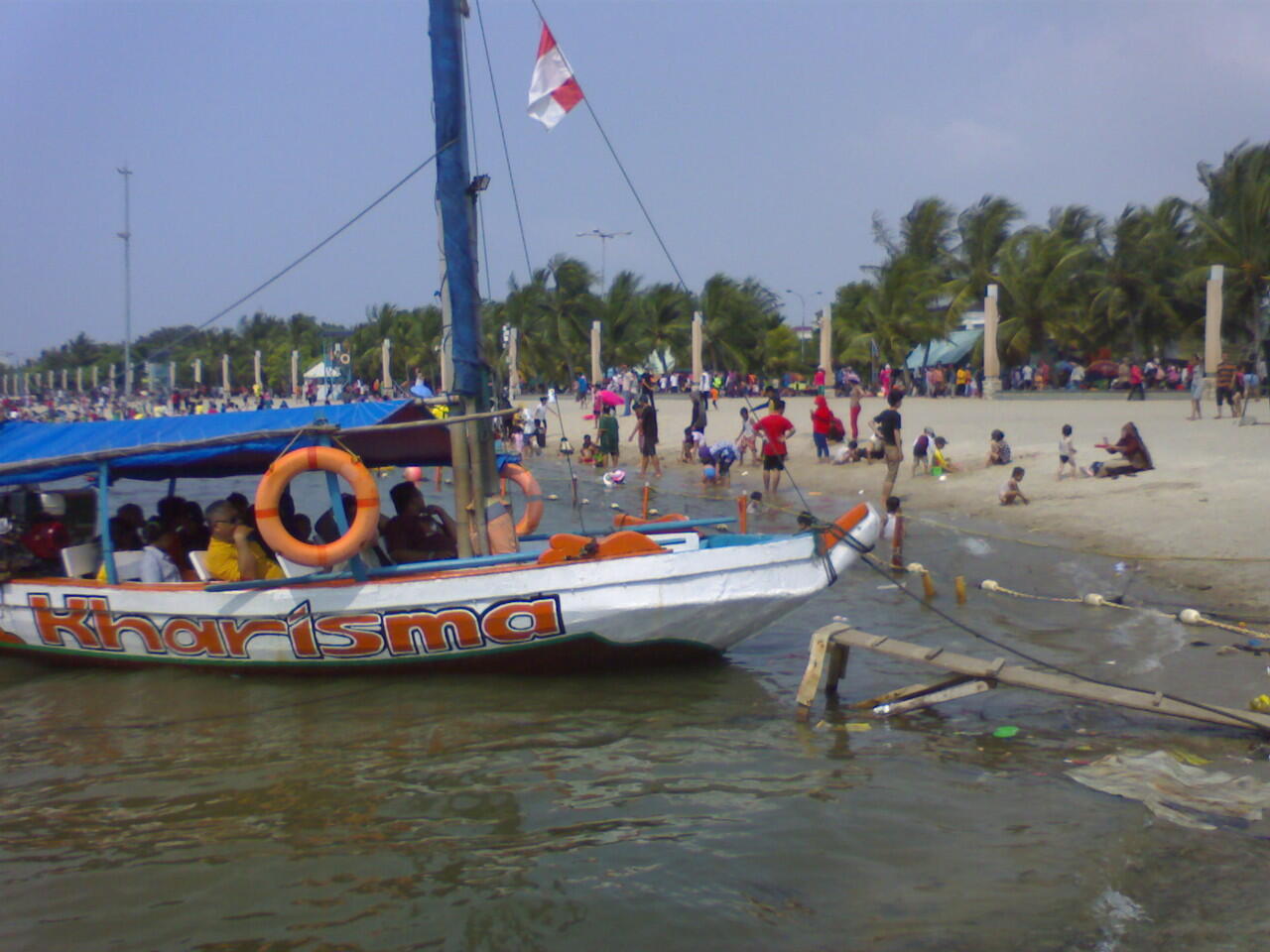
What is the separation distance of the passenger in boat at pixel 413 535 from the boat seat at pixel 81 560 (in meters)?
2.58

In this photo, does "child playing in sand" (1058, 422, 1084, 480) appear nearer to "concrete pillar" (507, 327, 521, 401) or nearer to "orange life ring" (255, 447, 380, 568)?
"concrete pillar" (507, 327, 521, 401)

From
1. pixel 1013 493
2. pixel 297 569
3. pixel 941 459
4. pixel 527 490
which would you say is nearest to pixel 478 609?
pixel 297 569

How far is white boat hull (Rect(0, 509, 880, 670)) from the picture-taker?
850 centimetres

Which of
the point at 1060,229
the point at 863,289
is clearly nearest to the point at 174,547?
the point at 1060,229

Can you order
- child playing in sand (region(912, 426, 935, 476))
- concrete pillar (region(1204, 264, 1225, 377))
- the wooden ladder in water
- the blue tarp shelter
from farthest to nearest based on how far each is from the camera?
the blue tarp shelter → concrete pillar (region(1204, 264, 1225, 377)) → child playing in sand (region(912, 426, 935, 476)) → the wooden ladder in water

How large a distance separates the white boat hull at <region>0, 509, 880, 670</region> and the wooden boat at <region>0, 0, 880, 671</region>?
0.01 meters

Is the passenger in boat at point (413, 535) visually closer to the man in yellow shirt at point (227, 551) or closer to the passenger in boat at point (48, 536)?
the man in yellow shirt at point (227, 551)

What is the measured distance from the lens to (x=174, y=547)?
10.4 m

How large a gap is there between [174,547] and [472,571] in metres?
3.33

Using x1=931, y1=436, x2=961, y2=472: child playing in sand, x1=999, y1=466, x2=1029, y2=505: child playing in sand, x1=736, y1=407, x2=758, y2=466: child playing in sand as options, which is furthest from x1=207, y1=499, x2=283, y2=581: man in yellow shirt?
x1=736, y1=407, x2=758, y2=466: child playing in sand

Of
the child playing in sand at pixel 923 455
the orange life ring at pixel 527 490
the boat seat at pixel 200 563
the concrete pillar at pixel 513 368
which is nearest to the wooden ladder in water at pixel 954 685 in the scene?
the orange life ring at pixel 527 490

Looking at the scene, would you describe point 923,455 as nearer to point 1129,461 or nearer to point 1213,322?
point 1129,461

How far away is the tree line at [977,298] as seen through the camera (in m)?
37.1

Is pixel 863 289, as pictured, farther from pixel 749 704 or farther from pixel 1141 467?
pixel 749 704
